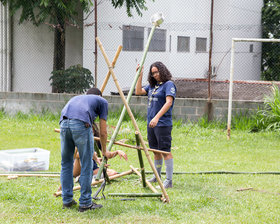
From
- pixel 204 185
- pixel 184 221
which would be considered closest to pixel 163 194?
pixel 184 221

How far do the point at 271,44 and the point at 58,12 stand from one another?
9198mm

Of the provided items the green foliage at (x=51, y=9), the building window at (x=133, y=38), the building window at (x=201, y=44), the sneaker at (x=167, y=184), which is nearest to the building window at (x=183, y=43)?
the building window at (x=201, y=44)

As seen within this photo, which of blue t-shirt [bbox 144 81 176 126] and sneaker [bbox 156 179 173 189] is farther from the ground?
blue t-shirt [bbox 144 81 176 126]

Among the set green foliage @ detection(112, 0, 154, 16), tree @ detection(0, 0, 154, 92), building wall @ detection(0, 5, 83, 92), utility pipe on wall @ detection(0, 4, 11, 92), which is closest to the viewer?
tree @ detection(0, 0, 154, 92)

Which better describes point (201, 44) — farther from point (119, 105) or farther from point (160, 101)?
point (160, 101)

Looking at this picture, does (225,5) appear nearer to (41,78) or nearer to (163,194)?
(41,78)

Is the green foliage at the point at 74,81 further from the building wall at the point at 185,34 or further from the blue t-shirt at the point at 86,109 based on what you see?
the blue t-shirt at the point at 86,109

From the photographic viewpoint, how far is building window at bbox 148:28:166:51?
1441cm

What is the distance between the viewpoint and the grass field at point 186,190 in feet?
15.5

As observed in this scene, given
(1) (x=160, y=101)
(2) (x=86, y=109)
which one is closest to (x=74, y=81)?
(1) (x=160, y=101)

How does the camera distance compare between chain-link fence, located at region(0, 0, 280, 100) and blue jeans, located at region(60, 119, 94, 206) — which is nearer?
blue jeans, located at region(60, 119, 94, 206)

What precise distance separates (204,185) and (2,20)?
368 inches

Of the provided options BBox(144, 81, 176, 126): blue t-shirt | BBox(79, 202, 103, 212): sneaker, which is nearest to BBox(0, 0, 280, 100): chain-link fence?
BBox(144, 81, 176, 126): blue t-shirt

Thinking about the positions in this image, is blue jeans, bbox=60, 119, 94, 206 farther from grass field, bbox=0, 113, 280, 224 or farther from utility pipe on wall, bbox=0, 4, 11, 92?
utility pipe on wall, bbox=0, 4, 11, 92
